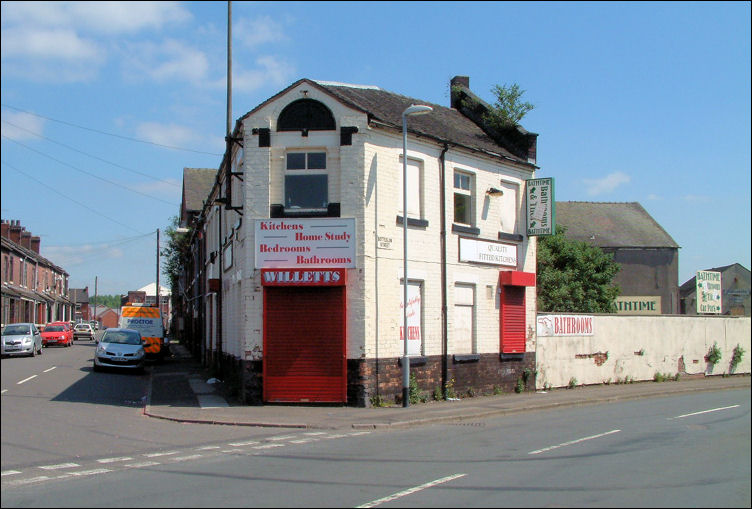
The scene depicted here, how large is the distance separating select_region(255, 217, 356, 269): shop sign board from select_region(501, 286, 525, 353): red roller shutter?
620 centimetres

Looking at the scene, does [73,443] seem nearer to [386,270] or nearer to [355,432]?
[355,432]

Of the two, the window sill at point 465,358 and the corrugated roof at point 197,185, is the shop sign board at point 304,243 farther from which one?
the corrugated roof at point 197,185

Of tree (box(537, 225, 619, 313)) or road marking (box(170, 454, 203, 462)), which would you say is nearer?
road marking (box(170, 454, 203, 462))

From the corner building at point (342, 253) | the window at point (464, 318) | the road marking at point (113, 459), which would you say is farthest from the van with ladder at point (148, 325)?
the road marking at point (113, 459)

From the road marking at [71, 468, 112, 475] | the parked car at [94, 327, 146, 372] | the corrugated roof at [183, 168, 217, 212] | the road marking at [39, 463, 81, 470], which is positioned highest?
the corrugated roof at [183, 168, 217, 212]

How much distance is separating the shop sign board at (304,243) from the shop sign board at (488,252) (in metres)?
4.11

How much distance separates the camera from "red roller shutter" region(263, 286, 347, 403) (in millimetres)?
17062

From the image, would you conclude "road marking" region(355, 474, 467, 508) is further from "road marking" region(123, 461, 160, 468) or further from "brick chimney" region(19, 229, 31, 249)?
"brick chimney" region(19, 229, 31, 249)

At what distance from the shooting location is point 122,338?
2781cm

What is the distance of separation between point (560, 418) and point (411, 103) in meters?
11.6

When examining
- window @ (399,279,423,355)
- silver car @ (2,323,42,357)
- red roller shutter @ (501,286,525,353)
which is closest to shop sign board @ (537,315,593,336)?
red roller shutter @ (501,286,525,353)

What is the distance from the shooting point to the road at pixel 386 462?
302 inches

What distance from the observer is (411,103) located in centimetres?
2300

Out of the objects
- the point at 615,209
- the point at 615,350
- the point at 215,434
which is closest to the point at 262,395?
the point at 215,434
